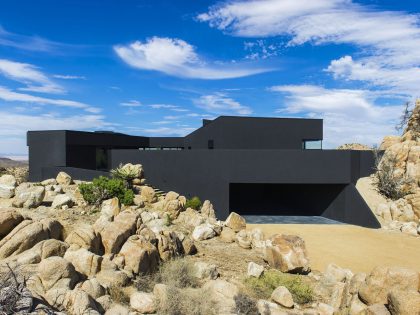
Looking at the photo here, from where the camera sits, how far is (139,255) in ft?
35.6

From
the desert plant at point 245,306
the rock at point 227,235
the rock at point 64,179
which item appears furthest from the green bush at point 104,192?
the desert plant at point 245,306

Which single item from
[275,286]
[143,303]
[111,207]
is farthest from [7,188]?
[275,286]

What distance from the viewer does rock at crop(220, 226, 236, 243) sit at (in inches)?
646

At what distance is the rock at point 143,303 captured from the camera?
334 inches

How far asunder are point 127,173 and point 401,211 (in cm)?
1708

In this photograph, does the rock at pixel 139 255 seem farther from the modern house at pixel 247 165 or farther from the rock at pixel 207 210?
Result: the modern house at pixel 247 165

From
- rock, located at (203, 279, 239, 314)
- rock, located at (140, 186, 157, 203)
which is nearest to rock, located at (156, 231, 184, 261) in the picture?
rock, located at (203, 279, 239, 314)

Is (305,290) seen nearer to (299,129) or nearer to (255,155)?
(255,155)

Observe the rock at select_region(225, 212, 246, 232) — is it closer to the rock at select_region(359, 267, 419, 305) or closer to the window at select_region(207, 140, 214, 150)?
the rock at select_region(359, 267, 419, 305)

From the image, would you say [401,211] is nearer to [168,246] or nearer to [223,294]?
[168,246]

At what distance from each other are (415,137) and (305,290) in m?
20.9

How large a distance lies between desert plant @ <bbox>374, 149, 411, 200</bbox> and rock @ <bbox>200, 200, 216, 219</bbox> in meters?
11.2

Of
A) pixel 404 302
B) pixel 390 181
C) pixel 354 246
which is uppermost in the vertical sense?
pixel 390 181

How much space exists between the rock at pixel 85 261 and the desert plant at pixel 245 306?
13.3 feet
